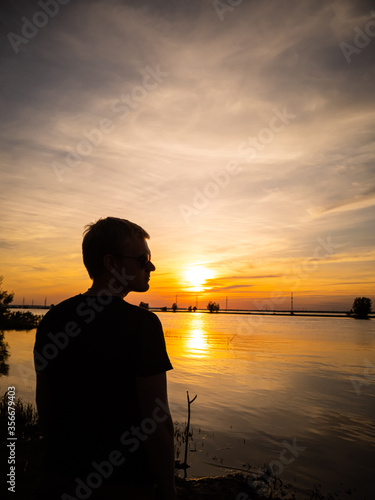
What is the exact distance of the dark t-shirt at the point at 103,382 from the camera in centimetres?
174

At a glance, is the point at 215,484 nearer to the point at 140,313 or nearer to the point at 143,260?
the point at 143,260

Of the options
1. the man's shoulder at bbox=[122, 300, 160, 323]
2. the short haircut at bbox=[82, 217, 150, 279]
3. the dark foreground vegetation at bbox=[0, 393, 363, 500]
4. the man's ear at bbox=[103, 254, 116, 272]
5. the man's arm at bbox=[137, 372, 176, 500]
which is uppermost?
the short haircut at bbox=[82, 217, 150, 279]

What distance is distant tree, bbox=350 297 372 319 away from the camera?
138188 millimetres

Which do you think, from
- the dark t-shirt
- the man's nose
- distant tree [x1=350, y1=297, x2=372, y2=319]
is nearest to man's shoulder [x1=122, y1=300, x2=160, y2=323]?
the dark t-shirt

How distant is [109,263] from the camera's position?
216 centimetres

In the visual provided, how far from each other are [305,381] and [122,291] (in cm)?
2258

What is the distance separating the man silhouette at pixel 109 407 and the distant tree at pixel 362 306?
15926 cm

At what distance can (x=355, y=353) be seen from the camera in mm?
33969

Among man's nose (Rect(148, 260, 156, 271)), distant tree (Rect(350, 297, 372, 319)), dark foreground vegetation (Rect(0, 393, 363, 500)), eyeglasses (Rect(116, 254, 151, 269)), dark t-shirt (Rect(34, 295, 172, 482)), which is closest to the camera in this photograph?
dark t-shirt (Rect(34, 295, 172, 482))

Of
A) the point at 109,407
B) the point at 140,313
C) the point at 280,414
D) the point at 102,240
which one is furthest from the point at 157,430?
the point at 280,414

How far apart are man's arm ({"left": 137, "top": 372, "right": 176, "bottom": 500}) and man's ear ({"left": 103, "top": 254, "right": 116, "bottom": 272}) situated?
76 cm

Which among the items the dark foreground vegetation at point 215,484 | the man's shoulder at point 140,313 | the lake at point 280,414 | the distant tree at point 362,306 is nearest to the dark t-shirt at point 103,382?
the man's shoulder at point 140,313

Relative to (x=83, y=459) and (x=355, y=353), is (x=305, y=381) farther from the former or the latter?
(x=83, y=459)

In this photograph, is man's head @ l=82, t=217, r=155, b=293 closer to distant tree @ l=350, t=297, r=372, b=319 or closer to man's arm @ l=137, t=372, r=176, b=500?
man's arm @ l=137, t=372, r=176, b=500
